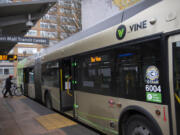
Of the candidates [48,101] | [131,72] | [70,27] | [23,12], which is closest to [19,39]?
[23,12]

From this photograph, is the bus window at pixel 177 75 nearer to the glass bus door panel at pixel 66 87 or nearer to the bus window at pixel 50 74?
the glass bus door panel at pixel 66 87

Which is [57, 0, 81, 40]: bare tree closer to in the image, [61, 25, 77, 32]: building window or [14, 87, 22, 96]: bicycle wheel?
[61, 25, 77, 32]: building window

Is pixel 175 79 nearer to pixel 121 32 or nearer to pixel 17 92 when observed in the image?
pixel 121 32

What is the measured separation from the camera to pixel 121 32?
13.5 ft

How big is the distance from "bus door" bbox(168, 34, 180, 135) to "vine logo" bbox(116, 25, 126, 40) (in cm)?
121

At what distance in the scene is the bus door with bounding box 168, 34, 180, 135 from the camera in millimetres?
2883

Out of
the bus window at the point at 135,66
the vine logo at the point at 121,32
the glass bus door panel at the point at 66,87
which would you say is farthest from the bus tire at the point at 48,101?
the vine logo at the point at 121,32

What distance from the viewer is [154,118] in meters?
3.25

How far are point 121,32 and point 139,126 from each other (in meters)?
1.95

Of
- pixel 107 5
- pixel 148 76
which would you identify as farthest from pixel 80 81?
pixel 107 5

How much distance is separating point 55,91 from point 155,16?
5.52m

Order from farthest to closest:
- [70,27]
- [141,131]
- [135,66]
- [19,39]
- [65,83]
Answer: [70,27]
[19,39]
[65,83]
[135,66]
[141,131]

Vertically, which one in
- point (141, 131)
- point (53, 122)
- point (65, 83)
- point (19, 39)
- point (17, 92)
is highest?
point (19, 39)

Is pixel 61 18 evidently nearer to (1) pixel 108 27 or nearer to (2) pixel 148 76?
(1) pixel 108 27
